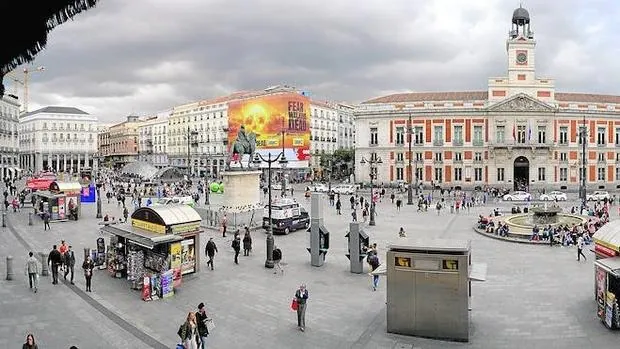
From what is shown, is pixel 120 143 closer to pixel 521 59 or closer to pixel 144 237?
pixel 521 59

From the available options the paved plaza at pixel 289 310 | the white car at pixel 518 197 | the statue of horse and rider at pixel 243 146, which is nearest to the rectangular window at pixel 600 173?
the white car at pixel 518 197

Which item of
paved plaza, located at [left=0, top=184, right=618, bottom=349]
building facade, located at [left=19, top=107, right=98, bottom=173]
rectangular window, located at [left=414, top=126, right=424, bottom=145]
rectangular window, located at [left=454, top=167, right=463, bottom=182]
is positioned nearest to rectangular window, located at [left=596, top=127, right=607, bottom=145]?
rectangular window, located at [left=454, top=167, right=463, bottom=182]

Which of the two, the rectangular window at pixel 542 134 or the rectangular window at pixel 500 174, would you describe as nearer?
the rectangular window at pixel 542 134

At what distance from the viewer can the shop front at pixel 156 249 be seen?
1585 centimetres

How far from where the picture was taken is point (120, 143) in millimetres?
160500

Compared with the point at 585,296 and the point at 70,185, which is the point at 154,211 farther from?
the point at 70,185

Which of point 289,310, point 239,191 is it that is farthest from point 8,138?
point 289,310

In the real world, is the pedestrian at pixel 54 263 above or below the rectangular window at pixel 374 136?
below

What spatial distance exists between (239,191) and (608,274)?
24961 millimetres

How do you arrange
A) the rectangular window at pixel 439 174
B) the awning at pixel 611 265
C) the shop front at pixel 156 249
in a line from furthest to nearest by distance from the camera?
the rectangular window at pixel 439 174 < the shop front at pixel 156 249 < the awning at pixel 611 265

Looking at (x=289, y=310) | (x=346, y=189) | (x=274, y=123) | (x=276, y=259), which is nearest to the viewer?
(x=289, y=310)

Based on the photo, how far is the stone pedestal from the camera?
34375mm

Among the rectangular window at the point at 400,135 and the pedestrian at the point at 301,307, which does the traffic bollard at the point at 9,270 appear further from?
the rectangular window at the point at 400,135

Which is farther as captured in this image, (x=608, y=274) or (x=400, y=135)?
(x=400, y=135)
